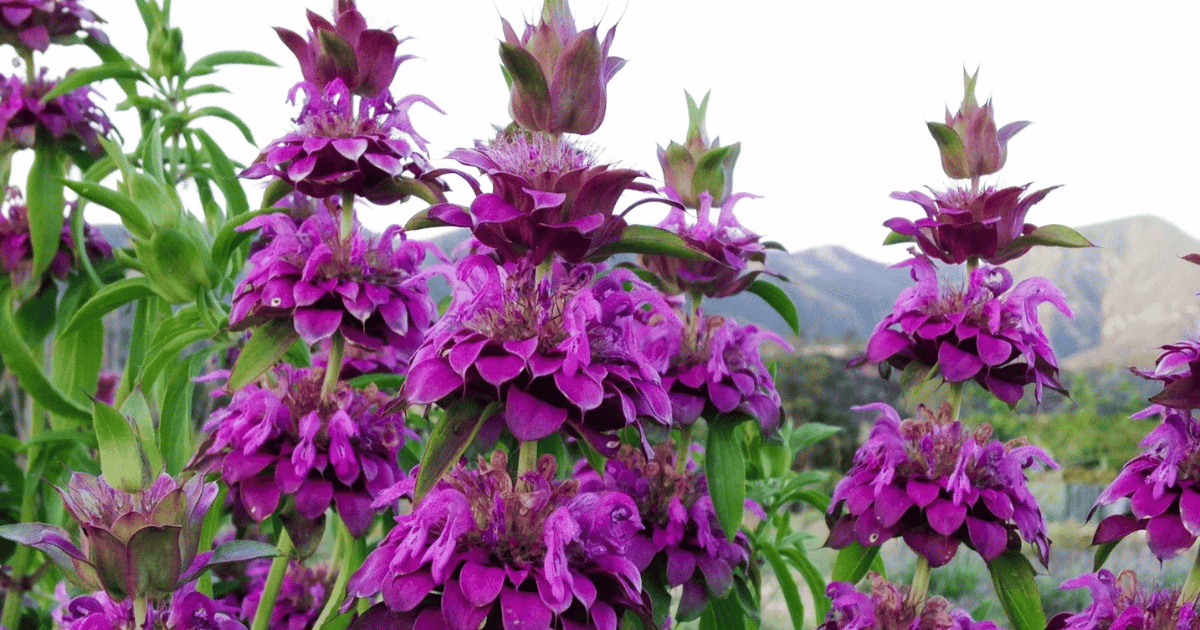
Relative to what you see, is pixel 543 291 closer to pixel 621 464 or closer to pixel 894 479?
pixel 621 464

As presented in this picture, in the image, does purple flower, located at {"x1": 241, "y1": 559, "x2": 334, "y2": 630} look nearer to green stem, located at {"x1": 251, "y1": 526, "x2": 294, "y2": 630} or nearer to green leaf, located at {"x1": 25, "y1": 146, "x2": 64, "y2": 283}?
green stem, located at {"x1": 251, "y1": 526, "x2": 294, "y2": 630}

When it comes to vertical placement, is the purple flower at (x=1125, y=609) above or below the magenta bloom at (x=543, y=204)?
below

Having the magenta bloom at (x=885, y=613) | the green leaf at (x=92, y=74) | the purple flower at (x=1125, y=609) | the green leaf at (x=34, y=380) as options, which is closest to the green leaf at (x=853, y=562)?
the magenta bloom at (x=885, y=613)

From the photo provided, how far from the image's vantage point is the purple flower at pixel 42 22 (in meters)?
2.10

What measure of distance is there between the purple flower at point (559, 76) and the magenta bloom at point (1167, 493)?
3.02 ft

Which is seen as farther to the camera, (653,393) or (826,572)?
(826,572)

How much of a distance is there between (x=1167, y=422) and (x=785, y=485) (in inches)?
26.5

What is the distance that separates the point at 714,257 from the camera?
1404 millimetres

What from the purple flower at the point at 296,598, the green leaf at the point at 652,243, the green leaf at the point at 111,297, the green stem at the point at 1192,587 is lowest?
the purple flower at the point at 296,598

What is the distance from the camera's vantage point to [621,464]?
4.62 ft

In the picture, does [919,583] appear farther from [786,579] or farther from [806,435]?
[806,435]

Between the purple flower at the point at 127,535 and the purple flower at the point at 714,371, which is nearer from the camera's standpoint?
the purple flower at the point at 127,535

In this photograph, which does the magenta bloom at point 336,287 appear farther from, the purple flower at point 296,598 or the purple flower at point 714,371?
the purple flower at point 296,598

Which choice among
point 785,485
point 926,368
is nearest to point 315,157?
point 926,368
